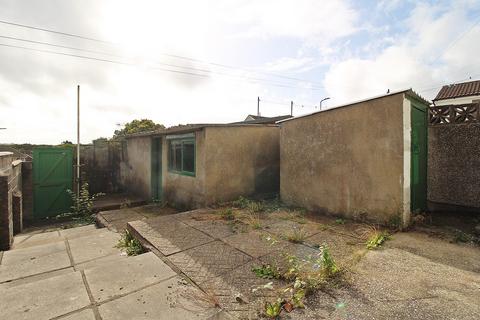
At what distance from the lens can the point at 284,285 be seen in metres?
3.04

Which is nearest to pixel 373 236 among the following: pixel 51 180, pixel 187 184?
pixel 187 184

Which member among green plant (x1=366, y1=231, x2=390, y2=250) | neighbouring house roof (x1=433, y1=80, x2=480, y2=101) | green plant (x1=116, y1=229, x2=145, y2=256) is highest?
neighbouring house roof (x1=433, y1=80, x2=480, y2=101)

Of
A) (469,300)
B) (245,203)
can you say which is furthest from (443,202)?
(245,203)

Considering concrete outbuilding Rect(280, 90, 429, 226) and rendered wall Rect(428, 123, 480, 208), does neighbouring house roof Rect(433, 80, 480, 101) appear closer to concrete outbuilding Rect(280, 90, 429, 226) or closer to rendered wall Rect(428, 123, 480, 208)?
rendered wall Rect(428, 123, 480, 208)

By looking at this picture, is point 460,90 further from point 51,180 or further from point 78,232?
point 51,180

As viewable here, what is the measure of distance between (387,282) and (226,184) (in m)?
5.20

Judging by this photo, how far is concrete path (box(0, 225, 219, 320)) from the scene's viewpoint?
104 inches

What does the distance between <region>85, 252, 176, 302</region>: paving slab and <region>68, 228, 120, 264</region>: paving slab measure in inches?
53.1

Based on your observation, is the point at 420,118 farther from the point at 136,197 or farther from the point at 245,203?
the point at 136,197

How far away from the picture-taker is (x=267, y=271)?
333 centimetres

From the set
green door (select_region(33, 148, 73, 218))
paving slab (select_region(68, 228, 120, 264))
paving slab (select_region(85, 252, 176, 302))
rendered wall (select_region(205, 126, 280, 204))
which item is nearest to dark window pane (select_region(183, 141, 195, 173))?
rendered wall (select_region(205, 126, 280, 204))

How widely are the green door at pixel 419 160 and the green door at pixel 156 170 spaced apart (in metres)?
8.63

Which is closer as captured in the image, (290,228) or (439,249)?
(439,249)

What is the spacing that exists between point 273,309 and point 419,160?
5076 mm
